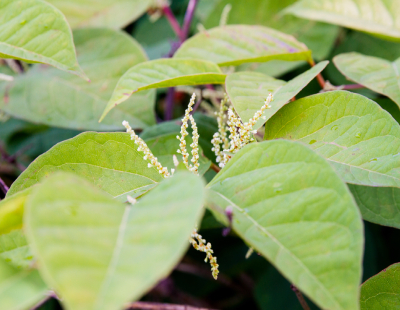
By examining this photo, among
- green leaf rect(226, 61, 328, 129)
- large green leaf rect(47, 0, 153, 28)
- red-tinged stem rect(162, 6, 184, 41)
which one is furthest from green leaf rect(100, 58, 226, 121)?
large green leaf rect(47, 0, 153, 28)

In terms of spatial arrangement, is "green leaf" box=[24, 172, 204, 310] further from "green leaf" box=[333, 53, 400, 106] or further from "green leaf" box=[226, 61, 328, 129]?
"green leaf" box=[333, 53, 400, 106]

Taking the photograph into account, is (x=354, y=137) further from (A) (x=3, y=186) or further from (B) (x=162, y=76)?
(A) (x=3, y=186)

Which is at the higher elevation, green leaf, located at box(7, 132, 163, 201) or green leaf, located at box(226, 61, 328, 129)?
green leaf, located at box(226, 61, 328, 129)

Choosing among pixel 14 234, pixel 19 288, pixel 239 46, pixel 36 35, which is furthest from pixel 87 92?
pixel 19 288

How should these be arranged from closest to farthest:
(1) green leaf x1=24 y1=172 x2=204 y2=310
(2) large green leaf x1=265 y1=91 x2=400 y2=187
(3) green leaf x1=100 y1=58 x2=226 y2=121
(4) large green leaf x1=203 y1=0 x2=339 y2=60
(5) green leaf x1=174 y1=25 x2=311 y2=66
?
(1) green leaf x1=24 y1=172 x2=204 y2=310 < (2) large green leaf x1=265 y1=91 x2=400 y2=187 < (3) green leaf x1=100 y1=58 x2=226 y2=121 < (5) green leaf x1=174 y1=25 x2=311 y2=66 < (4) large green leaf x1=203 y1=0 x2=339 y2=60

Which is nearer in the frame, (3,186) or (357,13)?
(3,186)

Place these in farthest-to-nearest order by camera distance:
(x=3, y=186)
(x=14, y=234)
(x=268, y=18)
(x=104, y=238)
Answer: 1. (x=268, y=18)
2. (x=3, y=186)
3. (x=14, y=234)
4. (x=104, y=238)

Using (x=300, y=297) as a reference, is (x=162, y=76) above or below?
above

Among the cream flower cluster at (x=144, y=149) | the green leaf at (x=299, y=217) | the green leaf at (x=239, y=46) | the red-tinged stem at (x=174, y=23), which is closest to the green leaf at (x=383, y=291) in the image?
the green leaf at (x=299, y=217)
